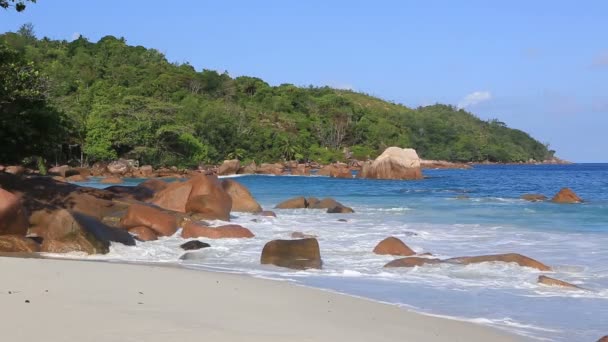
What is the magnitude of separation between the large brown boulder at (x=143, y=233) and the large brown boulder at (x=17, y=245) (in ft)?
8.74

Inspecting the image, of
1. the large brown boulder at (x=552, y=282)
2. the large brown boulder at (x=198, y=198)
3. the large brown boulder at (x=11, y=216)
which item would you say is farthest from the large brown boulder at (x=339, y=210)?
the large brown boulder at (x=552, y=282)

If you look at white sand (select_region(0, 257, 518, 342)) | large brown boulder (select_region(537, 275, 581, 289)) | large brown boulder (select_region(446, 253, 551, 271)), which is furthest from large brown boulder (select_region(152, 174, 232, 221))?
large brown boulder (select_region(537, 275, 581, 289))

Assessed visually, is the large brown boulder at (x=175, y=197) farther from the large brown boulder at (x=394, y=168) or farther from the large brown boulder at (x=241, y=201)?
the large brown boulder at (x=394, y=168)

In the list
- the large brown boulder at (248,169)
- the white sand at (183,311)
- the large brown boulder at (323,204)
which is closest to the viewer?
the white sand at (183,311)

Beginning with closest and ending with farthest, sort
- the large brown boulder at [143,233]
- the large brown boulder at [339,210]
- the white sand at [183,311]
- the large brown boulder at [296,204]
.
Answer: the white sand at [183,311] → the large brown boulder at [143,233] → the large brown boulder at [339,210] → the large brown boulder at [296,204]

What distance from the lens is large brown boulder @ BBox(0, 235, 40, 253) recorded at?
10.4 m

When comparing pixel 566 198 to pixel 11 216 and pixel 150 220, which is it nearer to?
pixel 150 220

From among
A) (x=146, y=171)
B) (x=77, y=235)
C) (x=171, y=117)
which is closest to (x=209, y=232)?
(x=77, y=235)

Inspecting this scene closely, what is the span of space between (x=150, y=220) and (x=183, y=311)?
8.60 metres

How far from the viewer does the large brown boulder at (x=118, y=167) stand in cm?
4975

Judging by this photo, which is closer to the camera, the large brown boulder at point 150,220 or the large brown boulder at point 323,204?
the large brown boulder at point 150,220

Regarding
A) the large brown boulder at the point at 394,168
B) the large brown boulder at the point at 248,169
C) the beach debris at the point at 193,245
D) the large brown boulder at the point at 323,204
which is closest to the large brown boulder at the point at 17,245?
the beach debris at the point at 193,245

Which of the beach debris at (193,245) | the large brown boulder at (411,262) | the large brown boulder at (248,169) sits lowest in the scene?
the beach debris at (193,245)

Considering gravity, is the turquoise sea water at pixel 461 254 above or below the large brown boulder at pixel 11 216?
below
